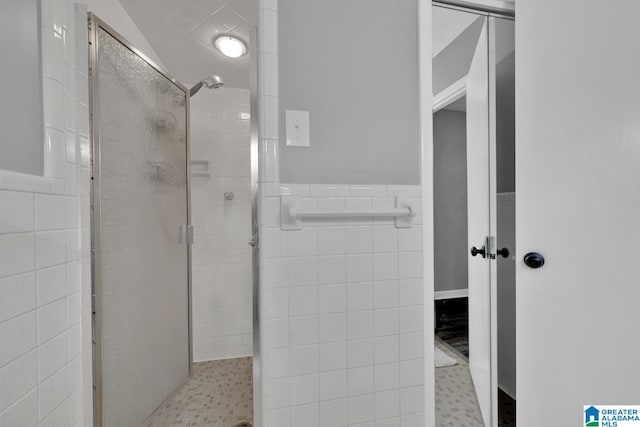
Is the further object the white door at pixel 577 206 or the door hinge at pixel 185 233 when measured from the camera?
the door hinge at pixel 185 233

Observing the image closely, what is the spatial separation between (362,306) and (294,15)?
3.46ft

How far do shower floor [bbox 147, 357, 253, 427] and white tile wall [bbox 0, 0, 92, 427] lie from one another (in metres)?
0.61

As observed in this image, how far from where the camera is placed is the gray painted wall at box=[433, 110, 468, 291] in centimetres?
119

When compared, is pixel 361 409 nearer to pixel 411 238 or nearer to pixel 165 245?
pixel 411 238

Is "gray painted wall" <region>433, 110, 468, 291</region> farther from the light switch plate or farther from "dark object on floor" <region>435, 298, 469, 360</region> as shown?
the light switch plate

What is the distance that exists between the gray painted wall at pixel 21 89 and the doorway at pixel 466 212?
4.48 feet

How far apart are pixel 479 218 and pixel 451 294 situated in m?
0.36

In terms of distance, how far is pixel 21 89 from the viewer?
0.77 m

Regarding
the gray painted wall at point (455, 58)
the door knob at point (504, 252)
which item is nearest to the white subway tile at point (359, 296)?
the door knob at point (504, 252)

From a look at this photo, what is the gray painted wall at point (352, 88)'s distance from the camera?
3.14 feet

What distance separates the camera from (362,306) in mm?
1006

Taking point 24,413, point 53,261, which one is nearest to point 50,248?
point 53,261

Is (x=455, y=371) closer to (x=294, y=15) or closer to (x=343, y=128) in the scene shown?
(x=343, y=128)

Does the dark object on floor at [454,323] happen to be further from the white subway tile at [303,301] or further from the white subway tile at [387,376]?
the white subway tile at [303,301]
